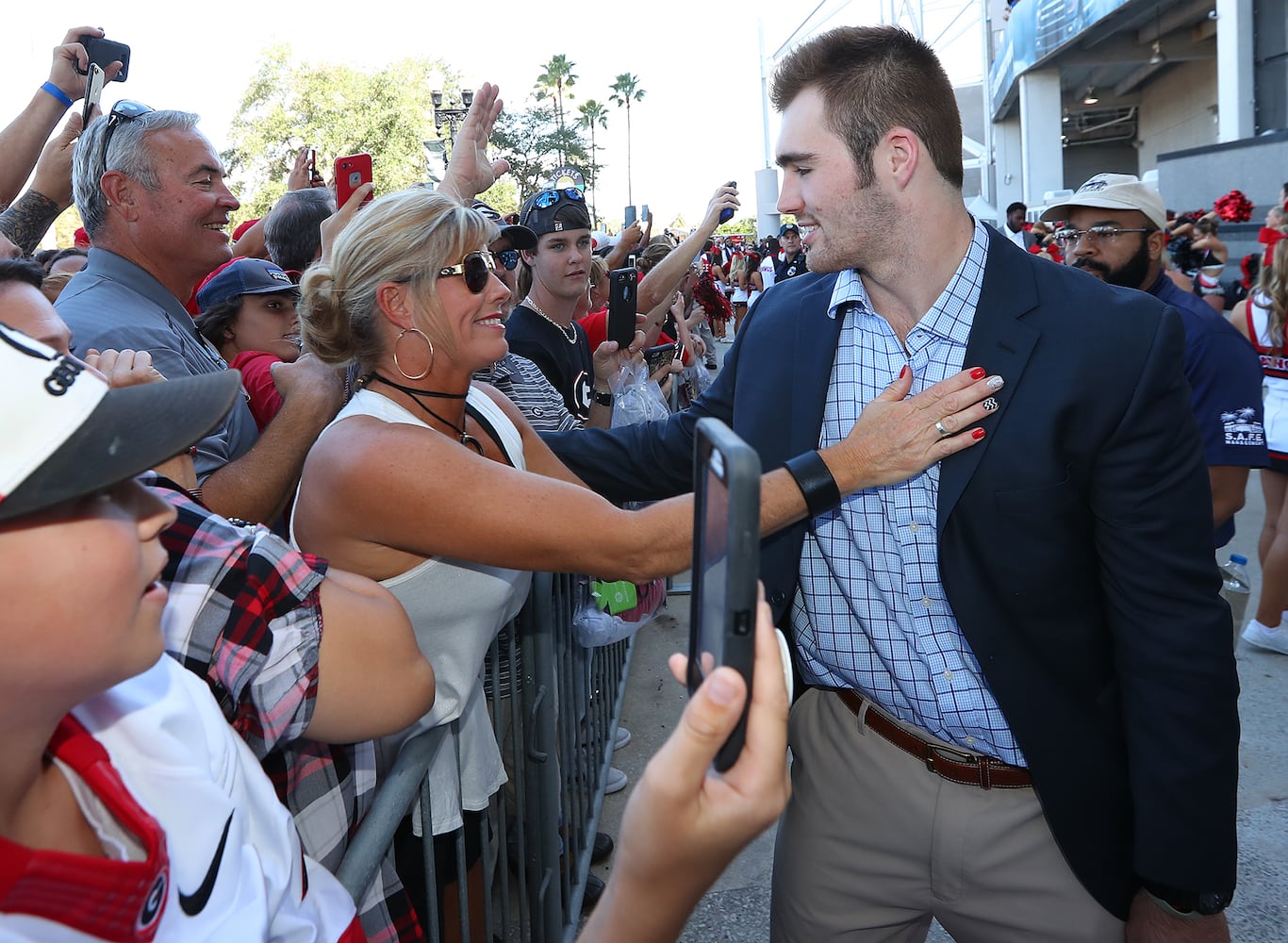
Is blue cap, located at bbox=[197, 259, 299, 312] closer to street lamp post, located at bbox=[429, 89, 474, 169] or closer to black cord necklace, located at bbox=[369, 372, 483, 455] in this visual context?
street lamp post, located at bbox=[429, 89, 474, 169]

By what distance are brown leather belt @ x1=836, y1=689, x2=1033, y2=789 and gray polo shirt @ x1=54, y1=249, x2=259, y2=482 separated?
1874mm

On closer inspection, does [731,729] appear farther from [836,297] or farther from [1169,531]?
[836,297]

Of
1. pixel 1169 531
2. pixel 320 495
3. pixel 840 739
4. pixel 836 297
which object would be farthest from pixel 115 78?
pixel 1169 531

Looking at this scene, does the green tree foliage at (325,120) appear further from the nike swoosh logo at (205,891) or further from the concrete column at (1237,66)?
the nike swoosh logo at (205,891)

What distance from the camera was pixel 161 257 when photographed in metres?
3.23

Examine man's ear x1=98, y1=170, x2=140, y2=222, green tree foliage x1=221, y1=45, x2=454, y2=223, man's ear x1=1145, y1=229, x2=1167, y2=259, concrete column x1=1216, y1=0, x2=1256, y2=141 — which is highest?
green tree foliage x1=221, y1=45, x2=454, y2=223

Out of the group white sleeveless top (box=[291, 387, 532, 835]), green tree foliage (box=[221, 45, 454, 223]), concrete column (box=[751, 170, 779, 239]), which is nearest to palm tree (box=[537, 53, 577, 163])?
green tree foliage (box=[221, 45, 454, 223])

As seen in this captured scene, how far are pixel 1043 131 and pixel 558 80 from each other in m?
41.5

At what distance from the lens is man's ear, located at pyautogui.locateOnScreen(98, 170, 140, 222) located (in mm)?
3158

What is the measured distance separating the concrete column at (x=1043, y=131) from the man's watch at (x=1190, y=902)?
2620 cm

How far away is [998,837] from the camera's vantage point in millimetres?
2029

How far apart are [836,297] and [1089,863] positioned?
133 cm

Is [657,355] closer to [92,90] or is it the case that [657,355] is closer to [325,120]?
[92,90]

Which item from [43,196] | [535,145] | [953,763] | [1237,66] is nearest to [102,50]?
[43,196]
